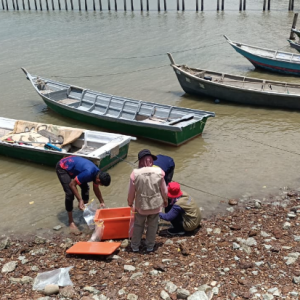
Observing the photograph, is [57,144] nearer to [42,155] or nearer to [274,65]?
[42,155]

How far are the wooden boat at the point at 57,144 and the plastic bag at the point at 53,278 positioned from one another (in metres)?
4.61

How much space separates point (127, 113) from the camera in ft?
48.6

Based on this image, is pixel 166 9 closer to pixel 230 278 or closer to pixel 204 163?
pixel 204 163

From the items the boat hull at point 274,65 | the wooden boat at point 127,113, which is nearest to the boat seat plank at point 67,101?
the wooden boat at point 127,113

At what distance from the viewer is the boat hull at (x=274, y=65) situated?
850 inches

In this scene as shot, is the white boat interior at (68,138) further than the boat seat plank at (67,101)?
No

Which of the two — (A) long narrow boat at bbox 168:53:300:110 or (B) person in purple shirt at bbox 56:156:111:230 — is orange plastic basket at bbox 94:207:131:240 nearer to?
(B) person in purple shirt at bbox 56:156:111:230

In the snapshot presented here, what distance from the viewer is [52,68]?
25703 mm

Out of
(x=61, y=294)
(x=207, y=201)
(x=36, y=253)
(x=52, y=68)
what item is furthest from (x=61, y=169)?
(x=52, y=68)

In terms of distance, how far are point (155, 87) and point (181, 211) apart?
45.0 feet

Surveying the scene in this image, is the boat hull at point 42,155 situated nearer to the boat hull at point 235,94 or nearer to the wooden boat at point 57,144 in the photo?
the wooden boat at point 57,144

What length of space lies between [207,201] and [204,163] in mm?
2604

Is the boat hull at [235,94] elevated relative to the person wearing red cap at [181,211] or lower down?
lower down

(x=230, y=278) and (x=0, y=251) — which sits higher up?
(x=230, y=278)
